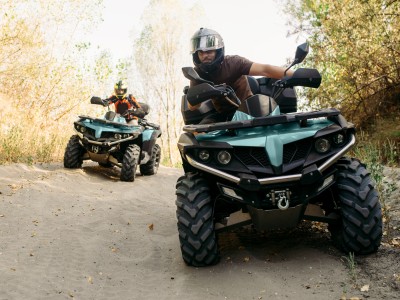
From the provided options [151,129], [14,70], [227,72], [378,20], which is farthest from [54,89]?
[227,72]

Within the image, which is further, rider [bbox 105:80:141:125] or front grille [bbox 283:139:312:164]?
rider [bbox 105:80:141:125]

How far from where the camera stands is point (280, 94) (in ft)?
15.6

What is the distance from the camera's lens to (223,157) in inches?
154

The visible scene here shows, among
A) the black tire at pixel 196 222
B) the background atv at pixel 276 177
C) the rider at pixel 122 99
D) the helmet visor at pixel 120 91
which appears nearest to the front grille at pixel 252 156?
the background atv at pixel 276 177

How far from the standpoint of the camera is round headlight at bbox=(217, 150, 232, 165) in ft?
12.8

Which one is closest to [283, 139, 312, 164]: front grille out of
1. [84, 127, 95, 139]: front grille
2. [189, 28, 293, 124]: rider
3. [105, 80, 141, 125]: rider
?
[189, 28, 293, 124]: rider

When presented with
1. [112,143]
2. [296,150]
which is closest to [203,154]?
[296,150]

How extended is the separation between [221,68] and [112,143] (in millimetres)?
5120

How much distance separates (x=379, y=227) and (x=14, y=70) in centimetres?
1180

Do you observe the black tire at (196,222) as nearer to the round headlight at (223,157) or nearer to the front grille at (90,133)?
the round headlight at (223,157)

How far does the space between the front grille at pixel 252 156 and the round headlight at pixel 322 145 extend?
439mm

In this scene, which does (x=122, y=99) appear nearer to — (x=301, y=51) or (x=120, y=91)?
(x=120, y=91)

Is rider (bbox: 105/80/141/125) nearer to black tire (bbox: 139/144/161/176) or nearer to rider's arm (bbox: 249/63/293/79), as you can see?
black tire (bbox: 139/144/161/176)

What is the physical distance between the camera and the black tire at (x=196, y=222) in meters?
3.94
